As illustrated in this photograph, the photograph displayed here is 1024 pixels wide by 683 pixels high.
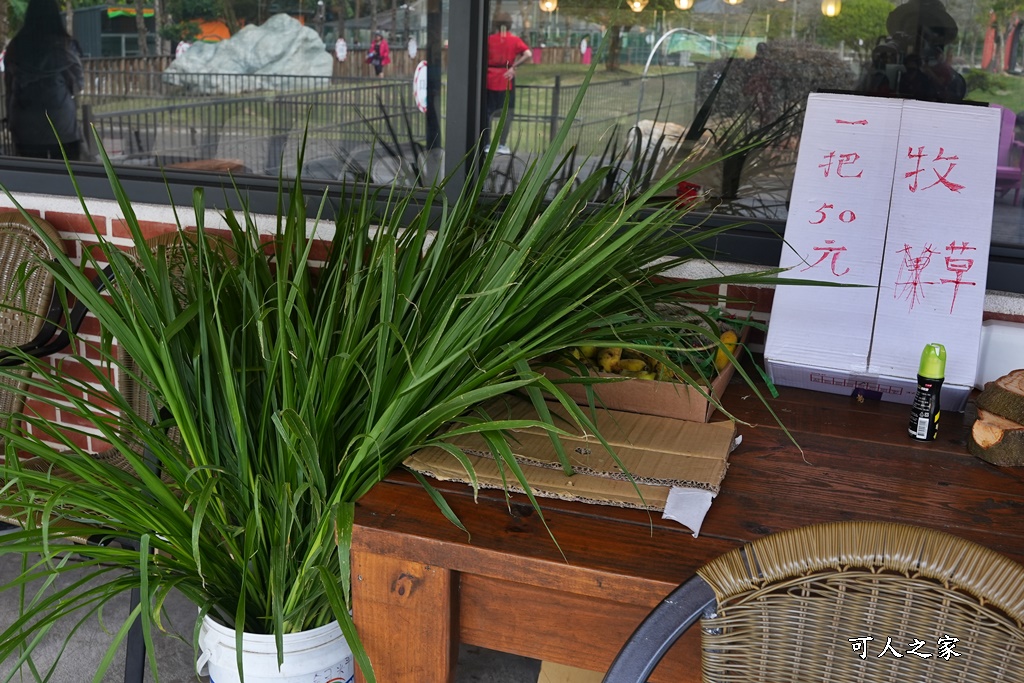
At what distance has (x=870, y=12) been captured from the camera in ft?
7.67

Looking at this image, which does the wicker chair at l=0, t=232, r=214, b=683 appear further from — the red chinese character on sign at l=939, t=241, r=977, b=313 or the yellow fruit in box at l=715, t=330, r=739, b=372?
the red chinese character on sign at l=939, t=241, r=977, b=313

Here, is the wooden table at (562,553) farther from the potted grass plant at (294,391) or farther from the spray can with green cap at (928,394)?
the spray can with green cap at (928,394)

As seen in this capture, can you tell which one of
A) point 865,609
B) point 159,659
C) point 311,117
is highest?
point 311,117

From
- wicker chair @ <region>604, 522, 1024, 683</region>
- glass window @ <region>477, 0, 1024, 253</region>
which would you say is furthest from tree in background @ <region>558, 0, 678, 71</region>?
wicker chair @ <region>604, 522, 1024, 683</region>

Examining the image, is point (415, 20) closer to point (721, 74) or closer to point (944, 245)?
point (721, 74)

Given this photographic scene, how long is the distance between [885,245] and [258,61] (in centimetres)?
177

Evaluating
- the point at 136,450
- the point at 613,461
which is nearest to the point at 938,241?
the point at 613,461

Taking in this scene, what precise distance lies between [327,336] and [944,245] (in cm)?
113

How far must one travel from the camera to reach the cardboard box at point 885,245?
176cm

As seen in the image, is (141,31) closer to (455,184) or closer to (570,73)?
(455,184)

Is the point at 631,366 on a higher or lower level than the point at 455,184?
lower

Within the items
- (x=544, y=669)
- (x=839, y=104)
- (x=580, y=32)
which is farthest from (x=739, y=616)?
(x=580, y=32)

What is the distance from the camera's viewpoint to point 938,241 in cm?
178

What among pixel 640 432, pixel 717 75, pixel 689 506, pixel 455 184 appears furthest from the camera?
pixel 717 75
